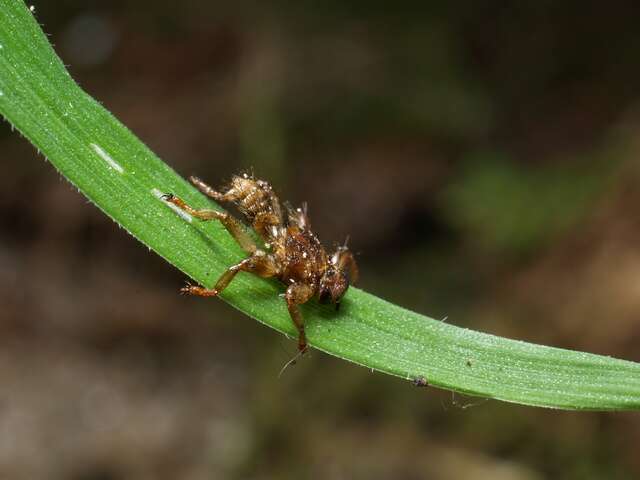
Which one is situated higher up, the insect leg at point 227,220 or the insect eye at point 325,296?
the insect leg at point 227,220

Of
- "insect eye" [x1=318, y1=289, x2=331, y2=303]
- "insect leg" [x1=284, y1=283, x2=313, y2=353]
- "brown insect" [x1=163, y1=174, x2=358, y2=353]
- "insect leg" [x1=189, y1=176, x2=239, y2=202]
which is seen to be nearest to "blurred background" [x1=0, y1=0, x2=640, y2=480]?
"brown insect" [x1=163, y1=174, x2=358, y2=353]

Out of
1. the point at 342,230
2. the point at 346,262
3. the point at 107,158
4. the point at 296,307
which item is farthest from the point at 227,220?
the point at 342,230

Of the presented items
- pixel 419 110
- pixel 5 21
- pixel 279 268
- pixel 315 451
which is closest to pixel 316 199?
pixel 419 110

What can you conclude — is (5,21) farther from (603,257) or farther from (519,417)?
(603,257)

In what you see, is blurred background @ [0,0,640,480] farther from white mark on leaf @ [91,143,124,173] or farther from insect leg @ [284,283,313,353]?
white mark on leaf @ [91,143,124,173]

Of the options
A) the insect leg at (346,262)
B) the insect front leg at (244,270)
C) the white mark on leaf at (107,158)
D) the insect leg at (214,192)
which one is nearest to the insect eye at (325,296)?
the insect front leg at (244,270)

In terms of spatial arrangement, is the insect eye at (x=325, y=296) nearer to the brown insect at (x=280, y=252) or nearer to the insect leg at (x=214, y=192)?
the brown insect at (x=280, y=252)
